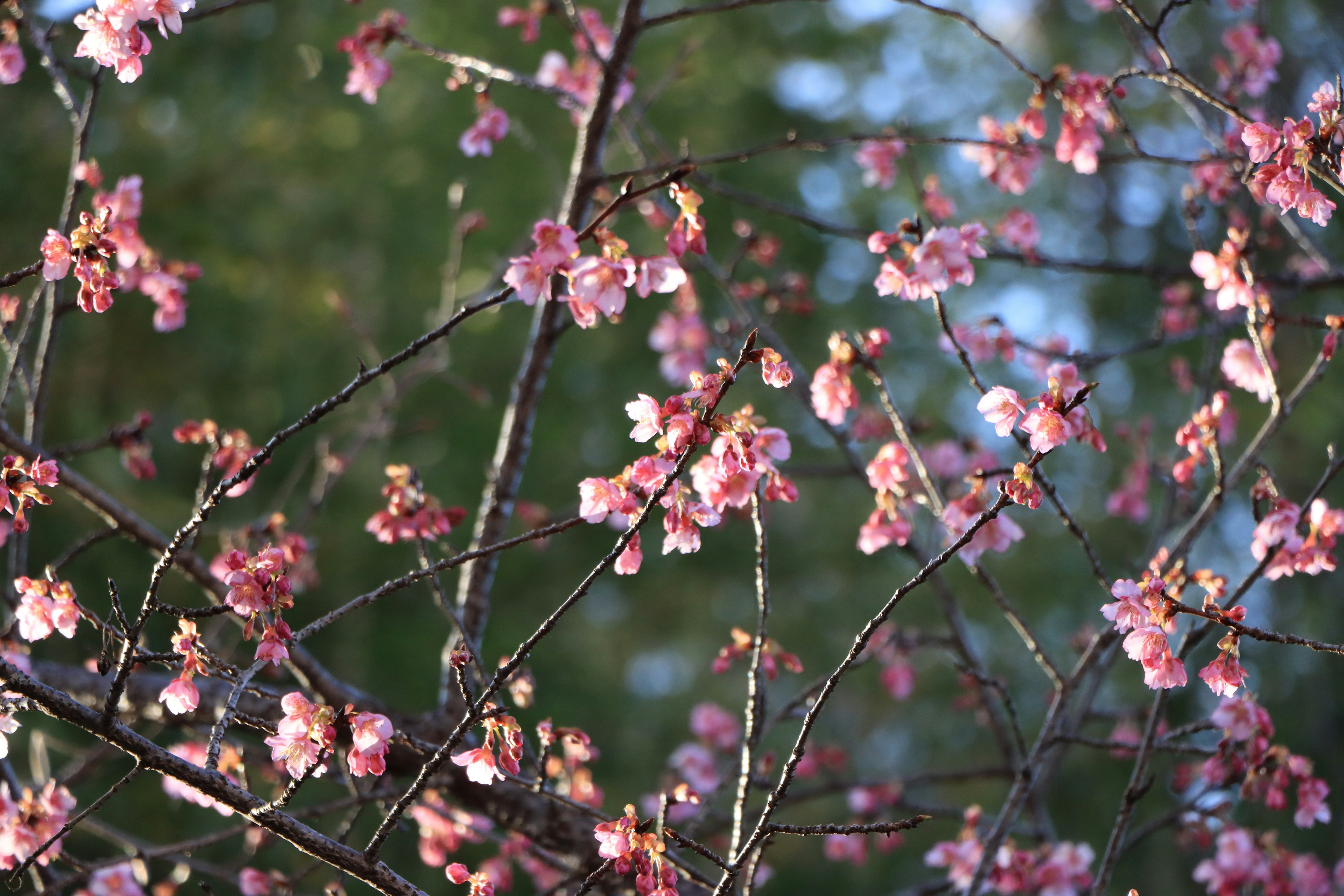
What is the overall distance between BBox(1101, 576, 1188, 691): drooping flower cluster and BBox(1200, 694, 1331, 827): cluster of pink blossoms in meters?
0.65

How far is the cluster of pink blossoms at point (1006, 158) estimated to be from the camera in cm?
235

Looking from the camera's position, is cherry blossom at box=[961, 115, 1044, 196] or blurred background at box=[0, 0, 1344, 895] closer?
cherry blossom at box=[961, 115, 1044, 196]

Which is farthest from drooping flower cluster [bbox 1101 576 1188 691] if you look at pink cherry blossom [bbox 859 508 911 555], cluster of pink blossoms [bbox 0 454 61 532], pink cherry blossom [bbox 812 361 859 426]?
cluster of pink blossoms [bbox 0 454 61 532]

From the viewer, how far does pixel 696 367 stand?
9.73 feet

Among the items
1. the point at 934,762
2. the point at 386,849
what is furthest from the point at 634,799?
the point at 934,762

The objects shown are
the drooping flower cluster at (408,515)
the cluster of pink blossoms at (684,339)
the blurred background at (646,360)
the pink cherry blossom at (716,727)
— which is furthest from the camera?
the blurred background at (646,360)

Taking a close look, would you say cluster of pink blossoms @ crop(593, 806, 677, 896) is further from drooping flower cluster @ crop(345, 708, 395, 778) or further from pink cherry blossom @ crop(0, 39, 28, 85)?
pink cherry blossom @ crop(0, 39, 28, 85)

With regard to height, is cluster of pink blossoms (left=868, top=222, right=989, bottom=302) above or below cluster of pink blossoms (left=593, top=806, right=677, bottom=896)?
above

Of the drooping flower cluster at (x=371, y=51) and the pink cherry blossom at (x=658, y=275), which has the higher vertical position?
the drooping flower cluster at (x=371, y=51)

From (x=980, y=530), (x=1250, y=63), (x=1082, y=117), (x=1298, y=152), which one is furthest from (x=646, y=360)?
(x=1298, y=152)

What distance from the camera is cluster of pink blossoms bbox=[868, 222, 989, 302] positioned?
1.76 m

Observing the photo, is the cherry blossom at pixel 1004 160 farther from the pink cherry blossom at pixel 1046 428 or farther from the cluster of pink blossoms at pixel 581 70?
the pink cherry blossom at pixel 1046 428

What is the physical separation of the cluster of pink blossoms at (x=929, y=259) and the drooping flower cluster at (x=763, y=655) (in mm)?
633

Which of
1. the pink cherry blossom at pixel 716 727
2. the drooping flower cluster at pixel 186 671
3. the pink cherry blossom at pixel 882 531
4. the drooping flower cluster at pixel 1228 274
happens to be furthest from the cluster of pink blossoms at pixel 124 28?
the pink cherry blossom at pixel 716 727
